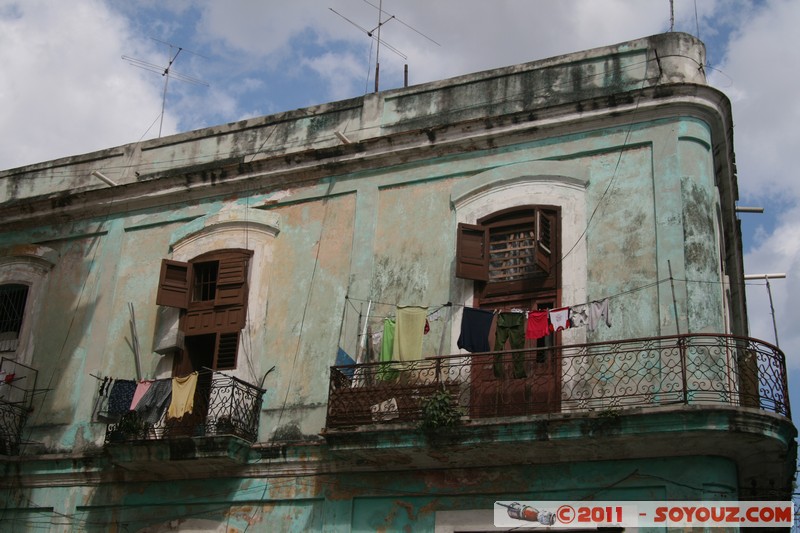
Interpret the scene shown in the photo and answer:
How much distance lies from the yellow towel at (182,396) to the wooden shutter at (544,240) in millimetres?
4491

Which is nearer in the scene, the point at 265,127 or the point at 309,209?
the point at 309,209

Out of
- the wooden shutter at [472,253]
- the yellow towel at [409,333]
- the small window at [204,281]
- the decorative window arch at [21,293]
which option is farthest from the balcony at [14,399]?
the wooden shutter at [472,253]

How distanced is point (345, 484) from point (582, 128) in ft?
17.0

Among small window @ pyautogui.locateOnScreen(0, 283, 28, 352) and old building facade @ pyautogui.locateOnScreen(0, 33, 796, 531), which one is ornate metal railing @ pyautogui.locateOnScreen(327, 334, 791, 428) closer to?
old building facade @ pyautogui.locateOnScreen(0, 33, 796, 531)

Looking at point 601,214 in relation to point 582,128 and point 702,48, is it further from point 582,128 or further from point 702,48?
point 702,48

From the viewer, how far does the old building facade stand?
11.0m

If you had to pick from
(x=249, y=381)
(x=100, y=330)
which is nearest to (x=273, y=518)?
(x=249, y=381)

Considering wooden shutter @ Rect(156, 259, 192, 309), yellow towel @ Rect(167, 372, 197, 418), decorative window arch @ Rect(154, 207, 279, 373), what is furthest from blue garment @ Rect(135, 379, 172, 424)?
wooden shutter @ Rect(156, 259, 192, 309)

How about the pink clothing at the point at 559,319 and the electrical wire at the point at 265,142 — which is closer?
the pink clothing at the point at 559,319

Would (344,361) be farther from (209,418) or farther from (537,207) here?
(537,207)

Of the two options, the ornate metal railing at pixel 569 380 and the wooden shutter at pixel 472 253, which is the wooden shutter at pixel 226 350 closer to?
the ornate metal railing at pixel 569 380

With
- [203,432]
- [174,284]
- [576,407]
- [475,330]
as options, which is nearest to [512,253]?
[475,330]

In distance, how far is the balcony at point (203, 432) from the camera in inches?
486

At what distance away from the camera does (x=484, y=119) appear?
13.1 meters
